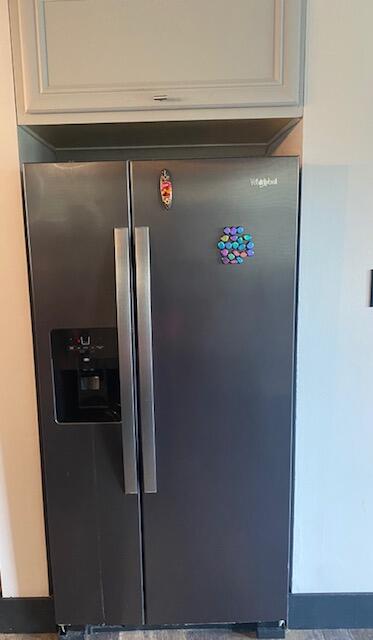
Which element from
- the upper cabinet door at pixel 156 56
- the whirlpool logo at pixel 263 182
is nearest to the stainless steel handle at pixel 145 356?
the whirlpool logo at pixel 263 182

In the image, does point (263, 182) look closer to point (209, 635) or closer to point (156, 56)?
point (156, 56)

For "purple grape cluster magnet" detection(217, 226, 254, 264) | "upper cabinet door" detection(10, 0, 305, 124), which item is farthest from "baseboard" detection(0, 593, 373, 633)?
"upper cabinet door" detection(10, 0, 305, 124)

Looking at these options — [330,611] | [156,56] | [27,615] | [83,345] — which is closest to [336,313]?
[83,345]

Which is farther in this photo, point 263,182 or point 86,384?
point 86,384

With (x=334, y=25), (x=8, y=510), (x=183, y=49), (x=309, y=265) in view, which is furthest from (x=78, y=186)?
(x=8, y=510)

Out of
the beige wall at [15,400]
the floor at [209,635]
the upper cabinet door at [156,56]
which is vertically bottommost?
the floor at [209,635]

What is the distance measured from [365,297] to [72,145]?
136 centimetres

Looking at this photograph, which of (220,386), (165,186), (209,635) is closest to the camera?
(165,186)

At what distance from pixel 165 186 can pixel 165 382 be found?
63cm

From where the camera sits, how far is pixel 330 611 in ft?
5.67

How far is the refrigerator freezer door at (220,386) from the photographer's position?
1.40 metres

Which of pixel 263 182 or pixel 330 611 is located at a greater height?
pixel 263 182

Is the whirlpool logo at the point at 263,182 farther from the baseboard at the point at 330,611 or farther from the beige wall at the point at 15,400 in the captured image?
the baseboard at the point at 330,611

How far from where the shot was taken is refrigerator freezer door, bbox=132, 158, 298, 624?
1.40 meters
